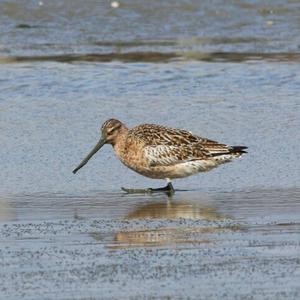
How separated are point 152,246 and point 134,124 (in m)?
4.65

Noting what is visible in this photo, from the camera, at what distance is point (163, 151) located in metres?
10.4

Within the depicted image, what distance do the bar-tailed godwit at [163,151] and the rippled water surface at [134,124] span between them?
17 cm

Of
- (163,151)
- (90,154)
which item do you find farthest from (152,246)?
(90,154)

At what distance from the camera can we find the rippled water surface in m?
7.20

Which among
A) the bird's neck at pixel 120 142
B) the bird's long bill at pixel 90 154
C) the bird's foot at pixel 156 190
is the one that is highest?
the bird's neck at pixel 120 142

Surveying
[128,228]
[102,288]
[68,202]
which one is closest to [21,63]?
[68,202]

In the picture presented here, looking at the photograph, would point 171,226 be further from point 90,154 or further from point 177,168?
point 90,154

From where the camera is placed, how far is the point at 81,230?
8375mm

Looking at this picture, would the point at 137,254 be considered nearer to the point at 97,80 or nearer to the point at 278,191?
the point at 278,191

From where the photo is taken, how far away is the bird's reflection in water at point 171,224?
8023mm

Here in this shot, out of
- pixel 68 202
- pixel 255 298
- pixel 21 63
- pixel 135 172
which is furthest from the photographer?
pixel 21 63

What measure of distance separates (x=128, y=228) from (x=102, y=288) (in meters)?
1.68

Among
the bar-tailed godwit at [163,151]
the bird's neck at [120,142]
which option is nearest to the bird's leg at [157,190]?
the bar-tailed godwit at [163,151]

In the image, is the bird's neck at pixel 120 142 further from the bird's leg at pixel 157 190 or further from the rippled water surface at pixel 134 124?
the bird's leg at pixel 157 190
